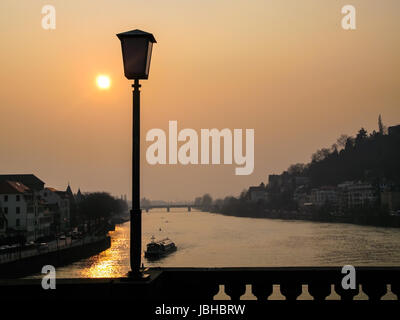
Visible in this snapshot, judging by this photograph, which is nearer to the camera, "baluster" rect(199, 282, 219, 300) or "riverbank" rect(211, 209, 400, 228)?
"baluster" rect(199, 282, 219, 300)

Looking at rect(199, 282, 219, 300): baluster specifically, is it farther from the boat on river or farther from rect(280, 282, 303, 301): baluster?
the boat on river

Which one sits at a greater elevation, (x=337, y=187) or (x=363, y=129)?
(x=363, y=129)

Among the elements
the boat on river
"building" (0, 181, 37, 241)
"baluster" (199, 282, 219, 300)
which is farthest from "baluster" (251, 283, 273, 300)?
"building" (0, 181, 37, 241)

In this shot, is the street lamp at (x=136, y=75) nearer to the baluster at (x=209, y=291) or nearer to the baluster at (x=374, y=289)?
the baluster at (x=209, y=291)

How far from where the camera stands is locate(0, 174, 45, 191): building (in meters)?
101

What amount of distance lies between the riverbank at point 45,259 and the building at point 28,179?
32.2 metres

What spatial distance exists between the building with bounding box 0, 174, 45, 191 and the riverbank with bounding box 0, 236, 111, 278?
3222cm

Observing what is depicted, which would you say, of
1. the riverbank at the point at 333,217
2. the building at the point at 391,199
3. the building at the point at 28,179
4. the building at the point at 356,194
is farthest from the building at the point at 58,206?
the building at the point at 356,194

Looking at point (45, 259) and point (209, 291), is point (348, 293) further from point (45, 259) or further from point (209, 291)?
point (45, 259)

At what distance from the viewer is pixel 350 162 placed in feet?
575
